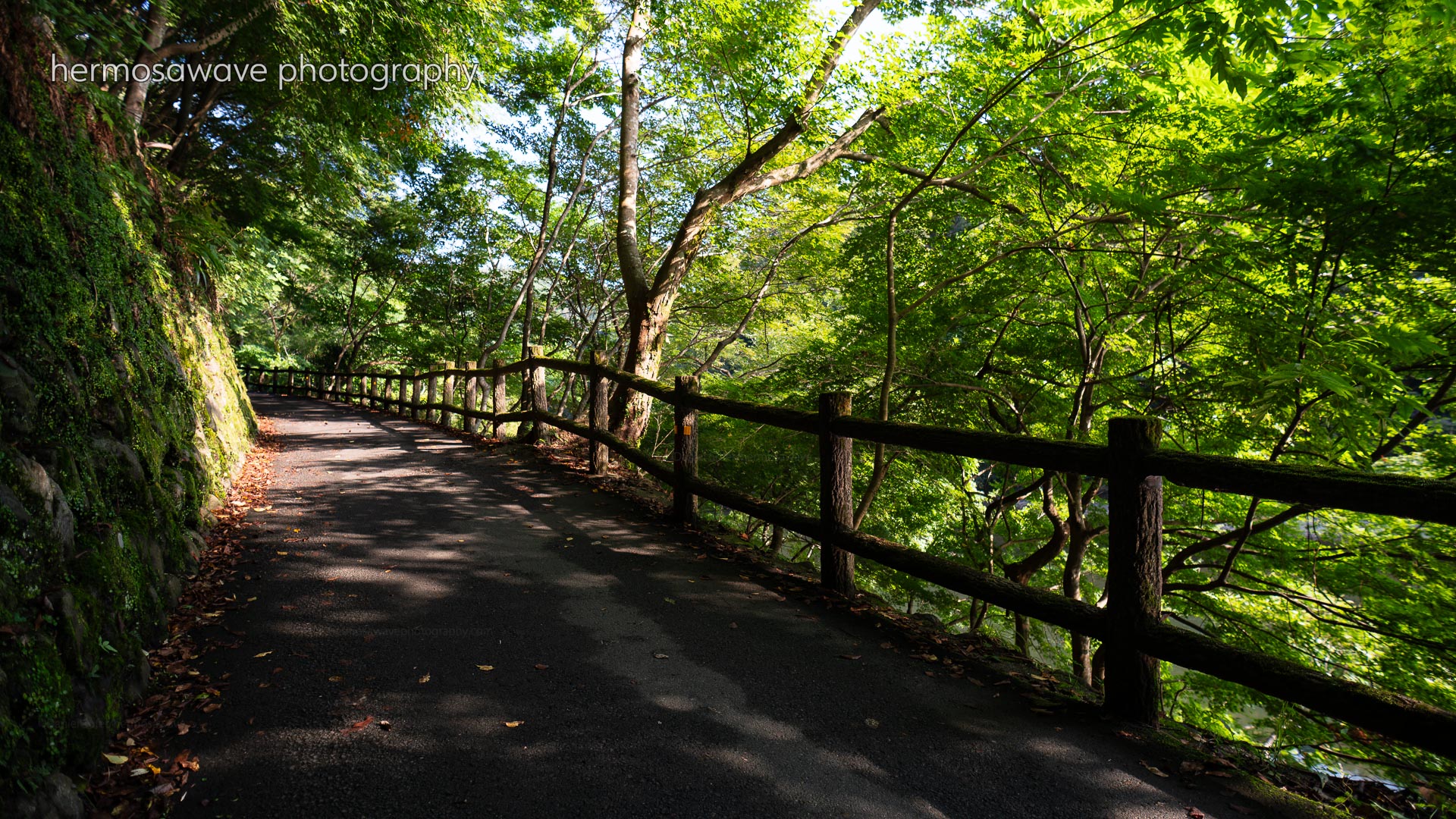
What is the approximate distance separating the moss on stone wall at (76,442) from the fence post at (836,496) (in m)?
3.60

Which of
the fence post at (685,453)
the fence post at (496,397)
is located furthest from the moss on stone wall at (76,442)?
the fence post at (496,397)

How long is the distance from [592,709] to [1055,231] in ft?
20.7

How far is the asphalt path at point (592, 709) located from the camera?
2.34 meters

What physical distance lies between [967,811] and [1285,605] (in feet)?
25.8

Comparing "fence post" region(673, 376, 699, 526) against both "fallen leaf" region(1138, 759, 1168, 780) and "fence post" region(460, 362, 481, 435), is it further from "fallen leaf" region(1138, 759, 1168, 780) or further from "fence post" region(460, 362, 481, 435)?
"fence post" region(460, 362, 481, 435)

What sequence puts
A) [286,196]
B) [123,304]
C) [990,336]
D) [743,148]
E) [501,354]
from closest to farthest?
1. [123,304]
2. [990,336]
3. [743,148]
4. [286,196]
5. [501,354]

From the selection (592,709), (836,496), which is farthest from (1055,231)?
(592,709)

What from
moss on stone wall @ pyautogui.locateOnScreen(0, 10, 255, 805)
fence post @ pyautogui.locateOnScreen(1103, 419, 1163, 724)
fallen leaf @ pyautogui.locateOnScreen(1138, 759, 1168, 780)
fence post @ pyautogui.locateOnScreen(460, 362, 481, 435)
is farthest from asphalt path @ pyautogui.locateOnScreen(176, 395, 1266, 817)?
Result: fence post @ pyautogui.locateOnScreen(460, 362, 481, 435)

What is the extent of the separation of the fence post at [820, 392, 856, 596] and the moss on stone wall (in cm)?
360

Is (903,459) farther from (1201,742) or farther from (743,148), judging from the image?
(1201,742)

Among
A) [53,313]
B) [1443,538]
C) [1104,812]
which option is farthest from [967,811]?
[1443,538]

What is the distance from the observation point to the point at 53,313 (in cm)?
317

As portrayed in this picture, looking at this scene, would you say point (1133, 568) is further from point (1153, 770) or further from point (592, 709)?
point (592, 709)

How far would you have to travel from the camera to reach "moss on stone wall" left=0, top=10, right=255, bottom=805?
7.00 feet
